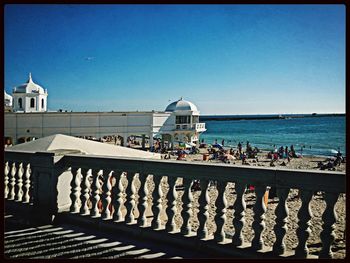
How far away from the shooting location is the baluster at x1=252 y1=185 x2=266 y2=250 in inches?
139

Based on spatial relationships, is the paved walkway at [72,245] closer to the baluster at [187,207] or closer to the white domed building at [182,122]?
the baluster at [187,207]

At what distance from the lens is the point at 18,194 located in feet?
17.6

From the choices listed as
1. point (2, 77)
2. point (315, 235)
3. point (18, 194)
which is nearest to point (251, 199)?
point (315, 235)

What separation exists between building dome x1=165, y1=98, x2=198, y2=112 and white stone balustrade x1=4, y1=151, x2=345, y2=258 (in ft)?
138

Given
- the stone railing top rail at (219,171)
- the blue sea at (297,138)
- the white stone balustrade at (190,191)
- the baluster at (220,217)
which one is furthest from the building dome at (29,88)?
the baluster at (220,217)

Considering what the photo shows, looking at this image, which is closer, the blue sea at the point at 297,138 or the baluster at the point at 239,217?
the baluster at the point at 239,217

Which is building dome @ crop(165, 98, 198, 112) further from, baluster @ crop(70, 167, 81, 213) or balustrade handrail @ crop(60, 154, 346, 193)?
balustrade handrail @ crop(60, 154, 346, 193)

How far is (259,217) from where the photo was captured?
3609 millimetres

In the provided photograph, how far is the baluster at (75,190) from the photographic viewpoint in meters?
4.73

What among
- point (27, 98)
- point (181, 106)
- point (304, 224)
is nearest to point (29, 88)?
point (27, 98)

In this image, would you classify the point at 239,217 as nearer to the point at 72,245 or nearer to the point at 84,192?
the point at 72,245

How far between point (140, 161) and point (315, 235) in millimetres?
7718

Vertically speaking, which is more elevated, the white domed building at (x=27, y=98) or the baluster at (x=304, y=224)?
the white domed building at (x=27, y=98)

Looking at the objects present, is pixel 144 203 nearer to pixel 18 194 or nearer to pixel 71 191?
pixel 71 191
